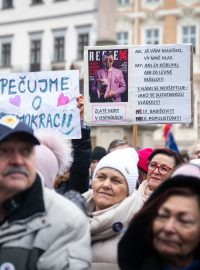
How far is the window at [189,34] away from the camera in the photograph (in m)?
35.7

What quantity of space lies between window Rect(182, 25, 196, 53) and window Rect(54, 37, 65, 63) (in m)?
6.96

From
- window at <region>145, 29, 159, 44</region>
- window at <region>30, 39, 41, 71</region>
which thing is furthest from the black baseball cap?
window at <region>30, 39, 41, 71</region>

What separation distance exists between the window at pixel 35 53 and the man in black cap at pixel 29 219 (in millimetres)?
35917

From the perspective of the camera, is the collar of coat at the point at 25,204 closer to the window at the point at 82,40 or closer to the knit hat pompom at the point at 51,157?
the knit hat pompom at the point at 51,157

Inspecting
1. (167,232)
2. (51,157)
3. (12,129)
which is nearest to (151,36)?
(51,157)

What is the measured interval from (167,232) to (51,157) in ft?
3.26

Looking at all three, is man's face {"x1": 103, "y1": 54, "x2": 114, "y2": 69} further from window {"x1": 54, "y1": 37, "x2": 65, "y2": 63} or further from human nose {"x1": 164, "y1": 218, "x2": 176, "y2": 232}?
window {"x1": 54, "y1": 37, "x2": 65, "y2": 63}

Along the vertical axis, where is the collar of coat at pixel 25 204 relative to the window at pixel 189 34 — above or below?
below

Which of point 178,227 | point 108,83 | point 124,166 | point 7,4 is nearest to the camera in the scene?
point 178,227

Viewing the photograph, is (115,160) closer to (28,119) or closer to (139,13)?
(28,119)

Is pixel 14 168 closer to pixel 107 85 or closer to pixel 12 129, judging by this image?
pixel 12 129

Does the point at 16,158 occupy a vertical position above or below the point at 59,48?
below

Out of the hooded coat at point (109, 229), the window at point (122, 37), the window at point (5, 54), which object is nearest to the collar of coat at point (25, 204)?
the hooded coat at point (109, 229)

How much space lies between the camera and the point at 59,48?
38000 millimetres
